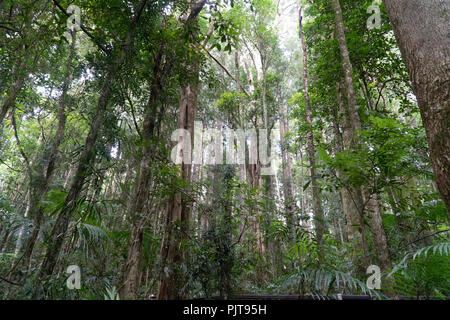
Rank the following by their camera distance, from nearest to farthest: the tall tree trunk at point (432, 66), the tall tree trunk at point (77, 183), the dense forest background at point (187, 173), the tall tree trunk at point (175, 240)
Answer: the tall tree trunk at point (432, 66) < the dense forest background at point (187, 173) < the tall tree trunk at point (77, 183) < the tall tree trunk at point (175, 240)

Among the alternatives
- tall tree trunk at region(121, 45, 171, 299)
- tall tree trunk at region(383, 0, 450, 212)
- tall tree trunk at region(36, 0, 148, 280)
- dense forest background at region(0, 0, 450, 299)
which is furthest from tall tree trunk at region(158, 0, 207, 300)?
tall tree trunk at region(383, 0, 450, 212)

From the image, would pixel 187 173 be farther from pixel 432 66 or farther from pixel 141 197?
pixel 432 66

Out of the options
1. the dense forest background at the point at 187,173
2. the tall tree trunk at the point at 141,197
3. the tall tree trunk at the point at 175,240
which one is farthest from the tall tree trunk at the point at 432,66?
the tall tree trunk at the point at 141,197

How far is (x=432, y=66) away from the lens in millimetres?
1503

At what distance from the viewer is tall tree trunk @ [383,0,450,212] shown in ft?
4.58

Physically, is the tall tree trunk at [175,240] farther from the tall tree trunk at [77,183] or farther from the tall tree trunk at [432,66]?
the tall tree trunk at [432,66]

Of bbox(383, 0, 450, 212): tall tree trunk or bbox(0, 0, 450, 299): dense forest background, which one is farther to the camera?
bbox(0, 0, 450, 299): dense forest background

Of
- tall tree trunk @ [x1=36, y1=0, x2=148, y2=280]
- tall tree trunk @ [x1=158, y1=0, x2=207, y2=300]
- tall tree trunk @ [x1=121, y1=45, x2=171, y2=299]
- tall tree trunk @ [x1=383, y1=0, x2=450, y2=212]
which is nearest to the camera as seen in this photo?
tall tree trunk @ [x1=383, y1=0, x2=450, y2=212]

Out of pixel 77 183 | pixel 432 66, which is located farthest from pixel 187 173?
pixel 432 66

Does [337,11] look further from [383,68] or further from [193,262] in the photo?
[193,262]

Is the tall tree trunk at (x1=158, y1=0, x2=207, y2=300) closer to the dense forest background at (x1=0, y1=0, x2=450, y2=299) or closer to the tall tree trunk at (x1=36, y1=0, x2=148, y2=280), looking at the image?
the dense forest background at (x1=0, y1=0, x2=450, y2=299)

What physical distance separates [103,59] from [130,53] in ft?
1.66

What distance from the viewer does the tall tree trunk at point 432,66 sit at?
1.40 meters
